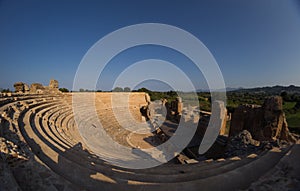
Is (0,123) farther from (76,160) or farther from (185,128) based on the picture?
(185,128)

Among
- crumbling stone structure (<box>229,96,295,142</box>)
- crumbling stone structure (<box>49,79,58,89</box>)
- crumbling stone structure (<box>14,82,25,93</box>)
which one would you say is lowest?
crumbling stone structure (<box>229,96,295,142</box>)

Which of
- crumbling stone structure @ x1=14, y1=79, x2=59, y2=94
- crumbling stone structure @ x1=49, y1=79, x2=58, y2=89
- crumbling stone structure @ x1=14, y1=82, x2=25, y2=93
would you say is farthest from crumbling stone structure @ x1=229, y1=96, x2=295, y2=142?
crumbling stone structure @ x1=49, y1=79, x2=58, y2=89

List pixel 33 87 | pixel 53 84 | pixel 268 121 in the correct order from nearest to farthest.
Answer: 1. pixel 268 121
2. pixel 33 87
3. pixel 53 84

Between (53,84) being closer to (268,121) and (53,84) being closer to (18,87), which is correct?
(18,87)

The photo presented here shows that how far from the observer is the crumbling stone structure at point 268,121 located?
1091 cm

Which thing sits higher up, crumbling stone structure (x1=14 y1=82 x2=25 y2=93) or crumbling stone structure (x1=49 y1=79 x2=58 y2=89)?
crumbling stone structure (x1=49 y1=79 x2=58 y2=89)

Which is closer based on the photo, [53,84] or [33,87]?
[33,87]

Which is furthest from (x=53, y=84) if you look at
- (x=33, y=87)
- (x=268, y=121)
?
(x=268, y=121)

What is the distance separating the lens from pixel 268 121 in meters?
11.2

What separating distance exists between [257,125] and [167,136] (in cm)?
769

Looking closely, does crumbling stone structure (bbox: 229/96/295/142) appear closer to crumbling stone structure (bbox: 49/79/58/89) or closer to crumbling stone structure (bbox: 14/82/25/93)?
crumbling stone structure (bbox: 14/82/25/93)

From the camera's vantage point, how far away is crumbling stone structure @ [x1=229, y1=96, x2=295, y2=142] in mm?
10907

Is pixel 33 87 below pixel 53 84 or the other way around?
below

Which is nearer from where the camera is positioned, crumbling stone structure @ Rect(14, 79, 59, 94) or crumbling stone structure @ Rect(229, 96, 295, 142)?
crumbling stone structure @ Rect(229, 96, 295, 142)
